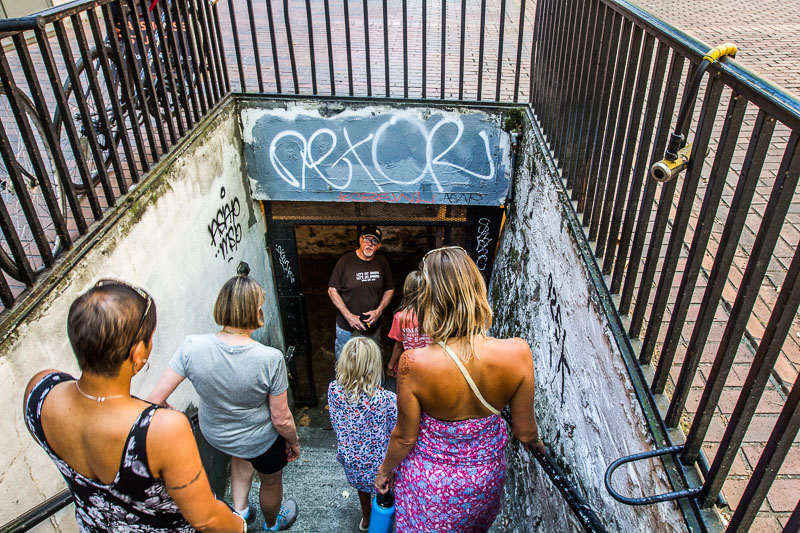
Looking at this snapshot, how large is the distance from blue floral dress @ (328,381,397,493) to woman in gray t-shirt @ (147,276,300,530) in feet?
0.99

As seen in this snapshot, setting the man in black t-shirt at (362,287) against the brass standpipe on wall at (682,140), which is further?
the man in black t-shirt at (362,287)

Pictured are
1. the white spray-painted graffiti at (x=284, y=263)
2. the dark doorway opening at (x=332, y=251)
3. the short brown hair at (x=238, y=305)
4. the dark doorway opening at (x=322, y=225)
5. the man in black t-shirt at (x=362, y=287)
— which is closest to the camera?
the short brown hair at (x=238, y=305)

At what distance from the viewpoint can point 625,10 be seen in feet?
7.87

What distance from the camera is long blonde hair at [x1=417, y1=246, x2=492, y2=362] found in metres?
2.12

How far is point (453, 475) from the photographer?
Answer: 2373 mm

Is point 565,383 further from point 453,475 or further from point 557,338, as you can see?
point 453,475

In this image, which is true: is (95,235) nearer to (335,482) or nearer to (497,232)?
(335,482)

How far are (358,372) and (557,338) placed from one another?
1197 millimetres

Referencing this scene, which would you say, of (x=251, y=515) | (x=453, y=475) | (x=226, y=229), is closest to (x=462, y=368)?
(x=453, y=475)

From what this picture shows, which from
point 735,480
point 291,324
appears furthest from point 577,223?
point 291,324

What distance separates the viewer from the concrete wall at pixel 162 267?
85.7 inches

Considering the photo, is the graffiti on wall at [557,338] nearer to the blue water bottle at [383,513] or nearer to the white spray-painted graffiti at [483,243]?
the blue water bottle at [383,513]

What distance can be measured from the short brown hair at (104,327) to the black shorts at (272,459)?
172 cm

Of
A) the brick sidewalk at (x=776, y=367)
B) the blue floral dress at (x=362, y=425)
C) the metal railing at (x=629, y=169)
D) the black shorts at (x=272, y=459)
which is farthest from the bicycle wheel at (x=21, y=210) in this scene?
the brick sidewalk at (x=776, y=367)
